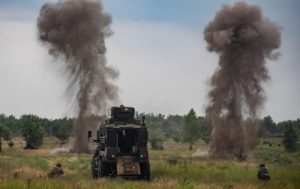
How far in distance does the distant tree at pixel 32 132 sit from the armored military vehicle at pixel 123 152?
4428 cm

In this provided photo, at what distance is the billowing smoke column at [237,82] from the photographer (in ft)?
A: 201

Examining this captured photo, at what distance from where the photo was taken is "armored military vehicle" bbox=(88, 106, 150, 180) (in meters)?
26.0

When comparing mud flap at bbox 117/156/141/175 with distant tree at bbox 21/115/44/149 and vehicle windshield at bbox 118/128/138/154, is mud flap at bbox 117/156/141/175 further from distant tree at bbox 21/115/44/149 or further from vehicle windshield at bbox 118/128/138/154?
distant tree at bbox 21/115/44/149

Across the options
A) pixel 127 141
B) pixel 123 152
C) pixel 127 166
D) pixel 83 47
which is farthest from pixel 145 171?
pixel 83 47

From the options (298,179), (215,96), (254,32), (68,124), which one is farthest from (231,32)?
(298,179)

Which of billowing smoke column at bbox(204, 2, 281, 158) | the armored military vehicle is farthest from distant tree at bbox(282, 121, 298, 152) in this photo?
the armored military vehicle

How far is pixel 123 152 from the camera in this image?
91.9 feet

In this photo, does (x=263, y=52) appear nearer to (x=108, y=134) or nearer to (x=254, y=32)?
(x=254, y=32)

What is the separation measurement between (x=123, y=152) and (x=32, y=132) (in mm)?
46534

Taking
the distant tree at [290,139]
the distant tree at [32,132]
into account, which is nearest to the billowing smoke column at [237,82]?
the distant tree at [290,139]

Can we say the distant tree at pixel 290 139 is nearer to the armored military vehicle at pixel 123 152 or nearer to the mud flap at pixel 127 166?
the armored military vehicle at pixel 123 152

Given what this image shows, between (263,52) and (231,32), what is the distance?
473cm

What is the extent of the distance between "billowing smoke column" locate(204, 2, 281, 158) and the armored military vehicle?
33.8 metres

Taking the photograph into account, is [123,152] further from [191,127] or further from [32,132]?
[191,127]
